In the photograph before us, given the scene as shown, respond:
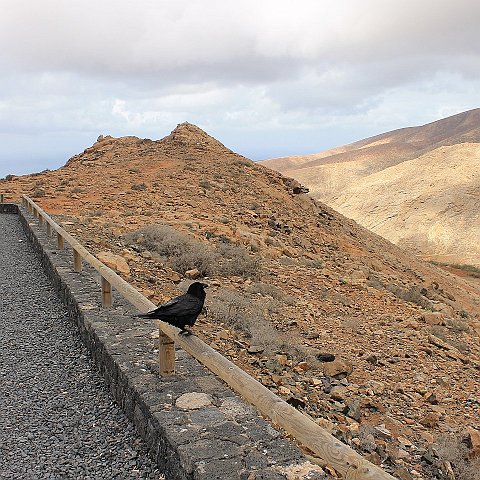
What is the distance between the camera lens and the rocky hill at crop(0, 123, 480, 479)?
646cm

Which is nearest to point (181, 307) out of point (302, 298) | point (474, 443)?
point (474, 443)

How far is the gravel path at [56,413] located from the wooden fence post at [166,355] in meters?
0.53

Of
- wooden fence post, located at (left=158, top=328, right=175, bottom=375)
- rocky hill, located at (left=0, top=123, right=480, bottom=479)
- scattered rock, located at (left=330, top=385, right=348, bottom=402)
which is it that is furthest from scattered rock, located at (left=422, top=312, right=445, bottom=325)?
wooden fence post, located at (left=158, top=328, right=175, bottom=375)

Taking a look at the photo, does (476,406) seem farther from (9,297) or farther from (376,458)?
(9,297)

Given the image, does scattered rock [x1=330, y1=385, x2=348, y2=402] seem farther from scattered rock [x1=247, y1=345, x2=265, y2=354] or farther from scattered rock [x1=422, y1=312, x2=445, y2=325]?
scattered rock [x1=422, y1=312, x2=445, y2=325]

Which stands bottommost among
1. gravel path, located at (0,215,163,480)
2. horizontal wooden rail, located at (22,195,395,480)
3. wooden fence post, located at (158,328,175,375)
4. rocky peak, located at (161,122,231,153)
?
gravel path, located at (0,215,163,480)

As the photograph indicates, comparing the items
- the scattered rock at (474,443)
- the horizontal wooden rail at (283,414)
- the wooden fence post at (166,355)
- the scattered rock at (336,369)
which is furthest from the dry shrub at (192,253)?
the horizontal wooden rail at (283,414)

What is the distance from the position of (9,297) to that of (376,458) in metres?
6.35

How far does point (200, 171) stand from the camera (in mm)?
23672

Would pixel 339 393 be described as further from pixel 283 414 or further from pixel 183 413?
pixel 283 414

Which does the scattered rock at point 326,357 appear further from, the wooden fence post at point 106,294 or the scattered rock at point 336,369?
the wooden fence post at point 106,294

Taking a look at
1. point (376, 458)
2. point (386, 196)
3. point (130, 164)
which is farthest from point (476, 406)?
point (386, 196)

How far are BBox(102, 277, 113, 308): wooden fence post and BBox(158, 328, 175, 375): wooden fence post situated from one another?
2276mm

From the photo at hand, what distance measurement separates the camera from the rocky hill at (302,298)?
21.2 ft
